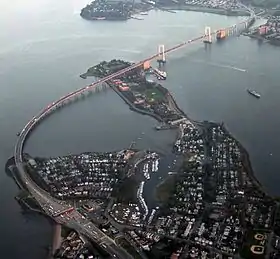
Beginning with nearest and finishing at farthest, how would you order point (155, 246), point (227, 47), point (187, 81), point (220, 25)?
Result: point (155, 246) → point (187, 81) → point (227, 47) → point (220, 25)

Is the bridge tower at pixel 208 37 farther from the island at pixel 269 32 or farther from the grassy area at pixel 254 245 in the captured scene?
the grassy area at pixel 254 245

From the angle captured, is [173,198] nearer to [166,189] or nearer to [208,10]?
[166,189]

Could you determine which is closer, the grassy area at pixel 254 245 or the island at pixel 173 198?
the grassy area at pixel 254 245

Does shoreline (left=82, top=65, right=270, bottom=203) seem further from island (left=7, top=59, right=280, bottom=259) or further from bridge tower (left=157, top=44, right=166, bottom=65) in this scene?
bridge tower (left=157, top=44, right=166, bottom=65)

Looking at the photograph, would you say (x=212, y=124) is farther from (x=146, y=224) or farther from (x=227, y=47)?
(x=227, y=47)

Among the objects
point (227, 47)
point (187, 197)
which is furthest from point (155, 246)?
point (227, 47)

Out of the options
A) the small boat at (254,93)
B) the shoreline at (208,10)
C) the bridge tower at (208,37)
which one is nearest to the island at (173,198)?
the small boat at (254,93)

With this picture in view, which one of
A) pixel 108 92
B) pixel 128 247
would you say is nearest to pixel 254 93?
pixel 108 92
